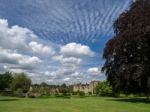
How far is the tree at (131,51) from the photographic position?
41188 millimetres

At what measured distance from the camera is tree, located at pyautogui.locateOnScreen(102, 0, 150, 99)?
41.2m

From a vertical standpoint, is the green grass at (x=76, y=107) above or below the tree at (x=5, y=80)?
below

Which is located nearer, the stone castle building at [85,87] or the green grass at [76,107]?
the green grass at [76,107]

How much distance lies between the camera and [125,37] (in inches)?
1671

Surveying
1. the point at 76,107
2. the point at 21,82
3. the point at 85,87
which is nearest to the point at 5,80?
the point at 21,82

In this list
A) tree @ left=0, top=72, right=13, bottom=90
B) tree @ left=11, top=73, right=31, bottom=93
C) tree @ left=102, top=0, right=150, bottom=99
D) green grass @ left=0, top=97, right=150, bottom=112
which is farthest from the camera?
tree @ left=0, top=72, right=13, bottom=90

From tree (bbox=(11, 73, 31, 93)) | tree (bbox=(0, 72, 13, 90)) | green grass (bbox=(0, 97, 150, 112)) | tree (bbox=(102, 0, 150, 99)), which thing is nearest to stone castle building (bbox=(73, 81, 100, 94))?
tree (bbox=(0, 72, 13, 90))

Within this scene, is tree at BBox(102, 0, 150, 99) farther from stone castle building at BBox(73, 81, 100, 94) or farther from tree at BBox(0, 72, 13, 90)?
stone castle building at BBox(73, 81, 100, 94)

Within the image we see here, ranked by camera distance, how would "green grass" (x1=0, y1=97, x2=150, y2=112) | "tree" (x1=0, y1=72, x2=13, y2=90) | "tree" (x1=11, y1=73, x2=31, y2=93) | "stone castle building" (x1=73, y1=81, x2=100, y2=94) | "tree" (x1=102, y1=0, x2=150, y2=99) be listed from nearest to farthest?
"green grass" (x1=0, y1=97, x2=150, y2=112) → "tree" (x1=102, y1=0, x2=150, y2=99) → "tree" (x1=11, y1=73, x2=31, y2=93) → "tree" (x1=0, y1=72, x2=13, y2=90) → "stone castle building" (x1=73, y1=81, x2=100, y2=94)

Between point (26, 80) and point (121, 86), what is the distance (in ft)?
243

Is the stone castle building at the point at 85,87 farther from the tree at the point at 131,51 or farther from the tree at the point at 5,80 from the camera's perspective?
the tree at the point at 131,51

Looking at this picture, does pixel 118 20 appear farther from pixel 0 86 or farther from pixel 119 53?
pixel 0 86

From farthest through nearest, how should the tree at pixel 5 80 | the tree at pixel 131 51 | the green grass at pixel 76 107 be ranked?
the tree at pixel 5 80
the tree at pixel 131 51
the green grass at pixel 76 107

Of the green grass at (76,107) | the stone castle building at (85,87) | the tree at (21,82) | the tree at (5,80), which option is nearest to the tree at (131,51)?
the green grass at (76,107)
